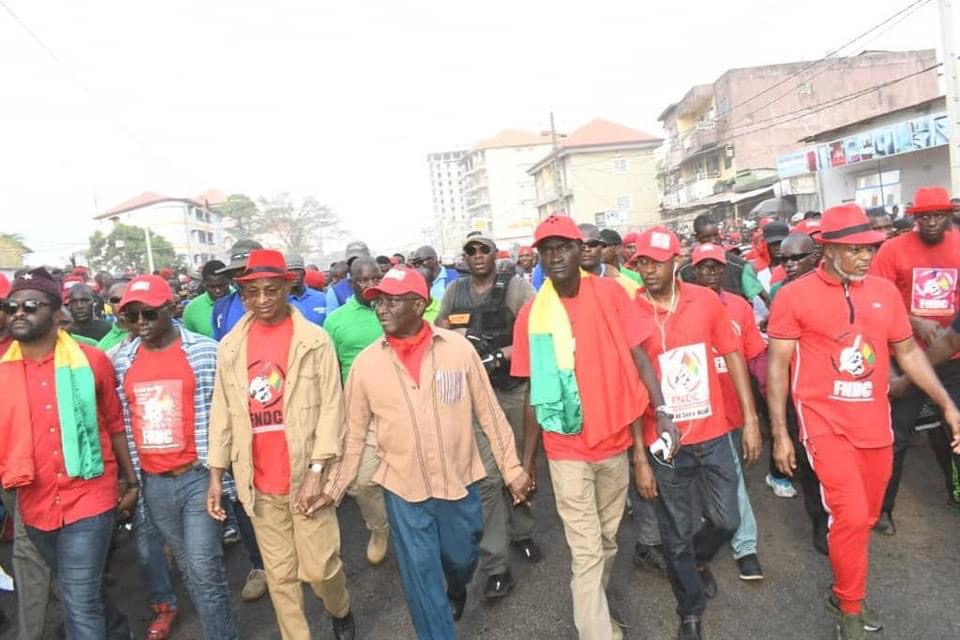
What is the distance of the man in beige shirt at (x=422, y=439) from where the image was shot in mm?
3186

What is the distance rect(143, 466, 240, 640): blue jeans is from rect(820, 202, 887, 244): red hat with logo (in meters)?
3.46

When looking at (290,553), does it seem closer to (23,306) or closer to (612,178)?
(23,306)

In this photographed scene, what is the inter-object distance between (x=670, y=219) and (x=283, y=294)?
47465 mm

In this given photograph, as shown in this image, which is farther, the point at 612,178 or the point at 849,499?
the point at 612,178

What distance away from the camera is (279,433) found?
3.36 meters

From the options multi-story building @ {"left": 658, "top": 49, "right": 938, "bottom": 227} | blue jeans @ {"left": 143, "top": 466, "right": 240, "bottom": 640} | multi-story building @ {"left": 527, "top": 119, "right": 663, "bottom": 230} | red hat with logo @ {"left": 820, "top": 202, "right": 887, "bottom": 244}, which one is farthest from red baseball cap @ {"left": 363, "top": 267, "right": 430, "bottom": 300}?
multi-story building @ {"left": 527, "top": 119, "right": 663, "bottom": 230}

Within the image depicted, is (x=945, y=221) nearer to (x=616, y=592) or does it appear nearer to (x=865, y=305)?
(x=865, y=305)

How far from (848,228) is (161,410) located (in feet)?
11.9

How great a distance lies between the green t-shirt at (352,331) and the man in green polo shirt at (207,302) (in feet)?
4.92

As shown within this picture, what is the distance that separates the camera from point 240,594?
4.53 m

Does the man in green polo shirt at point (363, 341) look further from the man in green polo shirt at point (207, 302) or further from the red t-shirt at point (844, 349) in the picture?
the red t-shirt at point (844, 349)

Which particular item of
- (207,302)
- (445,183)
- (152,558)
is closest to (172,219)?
(207,302)

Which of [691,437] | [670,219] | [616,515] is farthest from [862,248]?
[670,219]

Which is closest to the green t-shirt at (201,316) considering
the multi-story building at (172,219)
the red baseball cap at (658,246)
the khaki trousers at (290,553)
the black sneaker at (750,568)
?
the khaki trousers at (290,553)
